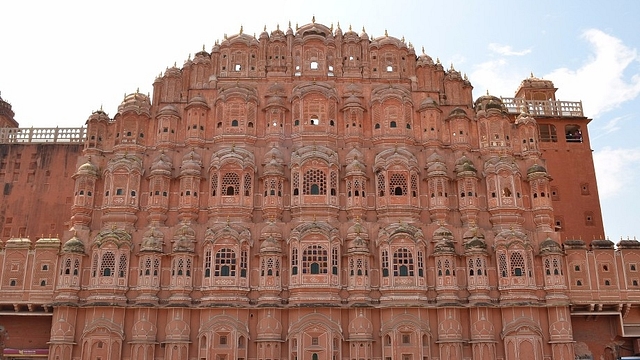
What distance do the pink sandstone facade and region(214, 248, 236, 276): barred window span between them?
75mm

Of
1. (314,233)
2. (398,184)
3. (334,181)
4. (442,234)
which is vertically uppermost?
(334,181)

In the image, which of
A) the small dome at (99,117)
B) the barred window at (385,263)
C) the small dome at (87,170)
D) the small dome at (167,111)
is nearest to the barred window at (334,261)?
the barred window at (385,263)

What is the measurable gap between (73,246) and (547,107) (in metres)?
32.0

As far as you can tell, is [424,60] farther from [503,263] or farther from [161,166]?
[161,166]

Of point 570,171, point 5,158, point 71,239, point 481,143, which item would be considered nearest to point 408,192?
point 481,143

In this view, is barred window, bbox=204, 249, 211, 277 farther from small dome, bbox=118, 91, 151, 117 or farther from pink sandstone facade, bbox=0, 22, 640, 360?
small dome, bbox=118, 91, 151, 117

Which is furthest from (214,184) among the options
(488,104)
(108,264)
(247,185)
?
(488,104)

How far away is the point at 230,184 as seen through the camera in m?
33.3

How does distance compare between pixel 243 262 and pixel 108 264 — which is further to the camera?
pixel 243 262

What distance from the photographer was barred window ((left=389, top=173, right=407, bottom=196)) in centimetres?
3347

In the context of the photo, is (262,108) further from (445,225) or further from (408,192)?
(445,225)

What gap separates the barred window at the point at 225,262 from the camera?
31484 mm

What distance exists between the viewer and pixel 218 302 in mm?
30828

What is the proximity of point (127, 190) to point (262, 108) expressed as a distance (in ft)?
29.7
